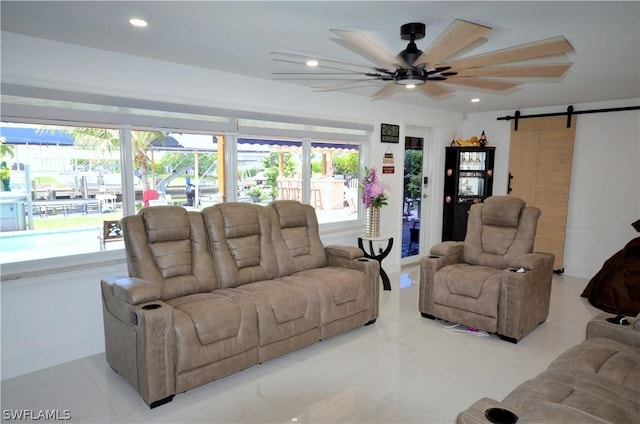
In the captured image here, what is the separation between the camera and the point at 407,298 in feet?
14.9

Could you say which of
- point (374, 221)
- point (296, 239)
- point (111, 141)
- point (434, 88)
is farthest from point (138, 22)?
point (374, 221)

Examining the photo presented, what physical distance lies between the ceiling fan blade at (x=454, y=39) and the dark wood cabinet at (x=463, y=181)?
13.7ft

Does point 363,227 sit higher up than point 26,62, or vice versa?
point 26,62

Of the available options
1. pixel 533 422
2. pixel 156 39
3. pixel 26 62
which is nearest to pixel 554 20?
pixel 533 422

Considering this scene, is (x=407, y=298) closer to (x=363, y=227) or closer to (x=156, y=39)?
(x=363, y=227)

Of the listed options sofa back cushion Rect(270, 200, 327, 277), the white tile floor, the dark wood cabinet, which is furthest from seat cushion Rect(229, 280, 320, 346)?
the dark wood cabinet

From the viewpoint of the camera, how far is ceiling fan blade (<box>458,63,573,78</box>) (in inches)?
92.9

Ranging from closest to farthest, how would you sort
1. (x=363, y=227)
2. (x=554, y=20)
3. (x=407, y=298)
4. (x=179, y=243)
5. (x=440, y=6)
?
(x=440, y=6) < (x=554, y=20) < (x=179, y=243) < (x=407, y=298) < (x=363, y=227)

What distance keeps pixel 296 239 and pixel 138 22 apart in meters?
2.22

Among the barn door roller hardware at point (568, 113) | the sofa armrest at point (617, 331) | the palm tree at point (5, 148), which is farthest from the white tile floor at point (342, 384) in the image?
the barn door roller hardware at point (568, 113)

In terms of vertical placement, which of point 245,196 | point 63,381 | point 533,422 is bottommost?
point 63,381

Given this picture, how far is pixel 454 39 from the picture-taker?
6.24 feet

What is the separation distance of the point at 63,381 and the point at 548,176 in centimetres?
609

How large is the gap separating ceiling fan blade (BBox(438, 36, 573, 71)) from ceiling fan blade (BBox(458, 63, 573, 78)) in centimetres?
15
